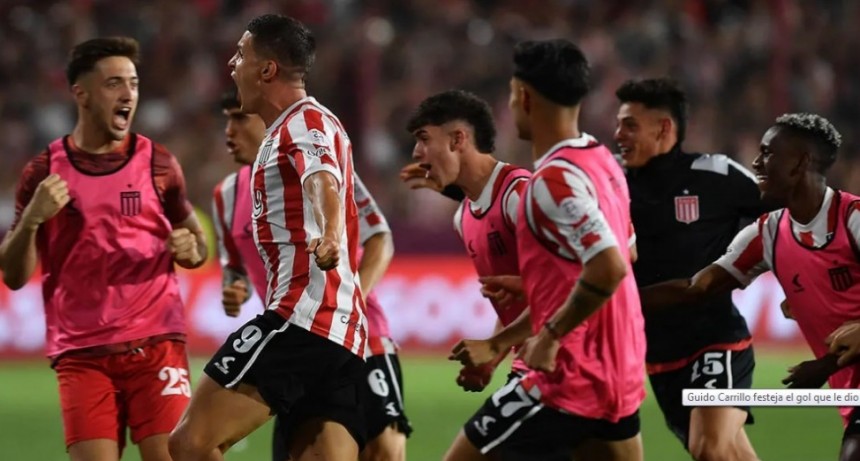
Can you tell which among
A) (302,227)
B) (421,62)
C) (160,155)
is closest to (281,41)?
(302,227)

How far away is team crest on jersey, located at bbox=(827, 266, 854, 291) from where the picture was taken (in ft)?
20.8

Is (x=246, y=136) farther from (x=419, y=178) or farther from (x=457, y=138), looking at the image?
(x=457, y=138)

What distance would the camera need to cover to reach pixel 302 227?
5930 mm

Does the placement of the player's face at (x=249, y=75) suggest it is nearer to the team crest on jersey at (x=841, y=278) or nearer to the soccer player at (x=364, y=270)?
the soccer player at (x=364, y=270)

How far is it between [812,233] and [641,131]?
5.09ft

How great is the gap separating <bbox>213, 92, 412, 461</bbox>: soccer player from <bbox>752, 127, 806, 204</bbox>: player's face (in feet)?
6.92

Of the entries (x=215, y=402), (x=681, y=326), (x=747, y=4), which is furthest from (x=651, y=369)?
(x=747, y=4)

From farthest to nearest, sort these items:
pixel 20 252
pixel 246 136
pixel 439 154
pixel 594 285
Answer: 1. pixel 246 136
2. pixel 20 252
3. pixel 439 154
4. pixel 594 285

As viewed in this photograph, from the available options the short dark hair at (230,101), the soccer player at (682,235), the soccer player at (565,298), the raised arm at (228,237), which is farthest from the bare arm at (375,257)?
the soccer player at (565,298)

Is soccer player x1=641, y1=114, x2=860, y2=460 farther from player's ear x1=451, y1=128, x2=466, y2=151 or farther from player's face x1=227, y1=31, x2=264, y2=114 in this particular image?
player's face x1=227, y1=31, x2=264, y2=114

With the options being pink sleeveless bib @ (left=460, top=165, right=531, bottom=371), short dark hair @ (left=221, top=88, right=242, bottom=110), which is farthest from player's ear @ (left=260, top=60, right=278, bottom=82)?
short dark hair @ (left=221, top=88, right=242, bottom=110)

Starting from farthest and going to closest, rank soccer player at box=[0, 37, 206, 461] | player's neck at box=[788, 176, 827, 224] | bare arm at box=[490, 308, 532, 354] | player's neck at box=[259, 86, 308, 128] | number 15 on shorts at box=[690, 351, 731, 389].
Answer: number 15 on shorts at box=[690, 351, 731, 389] < soccer player at box=[0, 37, 206, 461] < player's neck at box=[788, 176, 827, 224] < player's neck at box=[259, 86, 308, 128] < bare arm at box=[490, 308, 532, 354]

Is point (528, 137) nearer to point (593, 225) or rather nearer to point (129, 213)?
point (593, 225)

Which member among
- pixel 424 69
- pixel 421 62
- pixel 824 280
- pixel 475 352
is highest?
pixel 421 62
